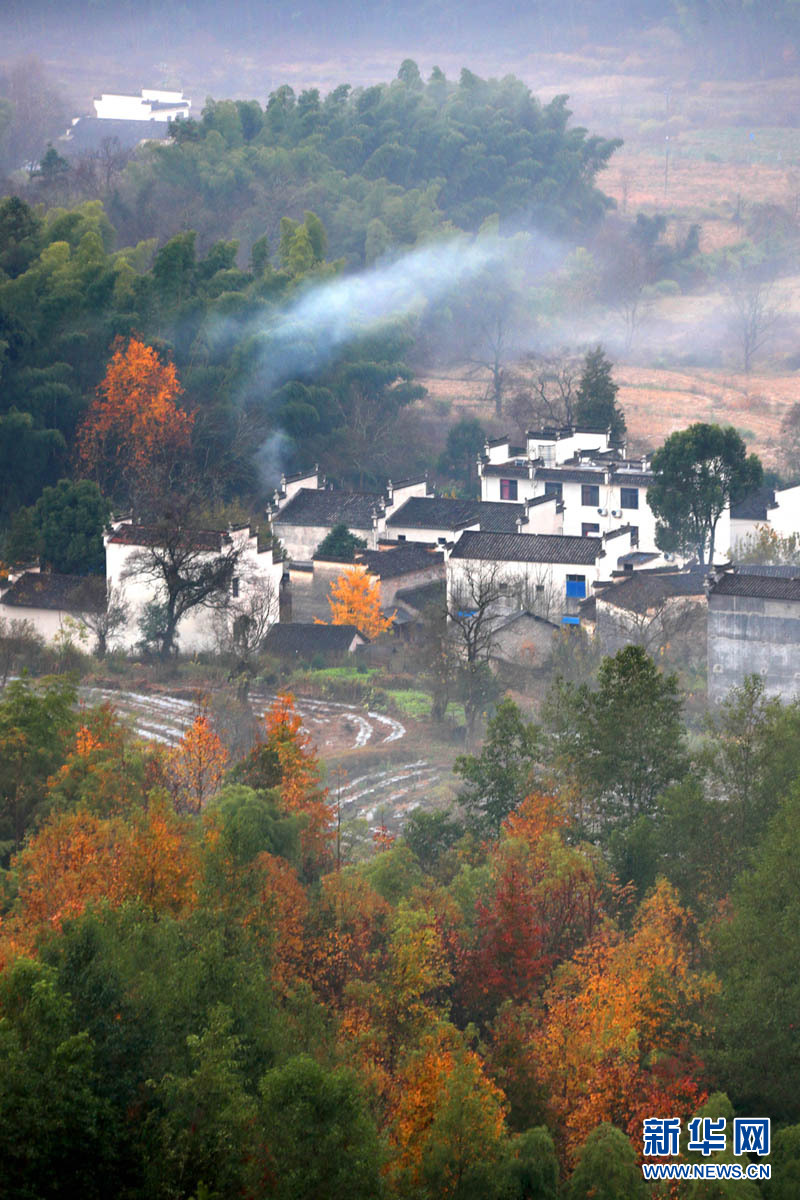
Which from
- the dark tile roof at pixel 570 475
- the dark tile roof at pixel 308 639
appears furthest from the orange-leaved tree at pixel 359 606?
the dark tile roof at pixel 570 475

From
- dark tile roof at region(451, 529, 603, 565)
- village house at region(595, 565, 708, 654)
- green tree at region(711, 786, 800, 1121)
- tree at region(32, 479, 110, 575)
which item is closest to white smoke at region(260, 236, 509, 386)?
tree at region(32, 479, 110, 575)

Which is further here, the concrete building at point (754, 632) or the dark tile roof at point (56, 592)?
the dark tile roof at point (56, 592)

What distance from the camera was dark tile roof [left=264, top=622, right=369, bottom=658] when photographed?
28.2 metres

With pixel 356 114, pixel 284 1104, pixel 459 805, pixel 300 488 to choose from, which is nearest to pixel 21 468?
pixel 300 488

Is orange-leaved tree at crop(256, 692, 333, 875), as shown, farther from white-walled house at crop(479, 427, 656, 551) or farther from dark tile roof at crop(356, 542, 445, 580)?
white-walled house at crop(479, 427, 656, 551)

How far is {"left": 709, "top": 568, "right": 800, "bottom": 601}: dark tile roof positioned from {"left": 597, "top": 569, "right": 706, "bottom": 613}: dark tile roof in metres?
2.86

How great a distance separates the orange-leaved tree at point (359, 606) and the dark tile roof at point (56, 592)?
12.6 ft

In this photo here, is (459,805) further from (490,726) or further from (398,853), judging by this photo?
(398,853)

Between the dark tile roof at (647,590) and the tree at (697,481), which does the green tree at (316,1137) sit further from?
the tree at (697,481)

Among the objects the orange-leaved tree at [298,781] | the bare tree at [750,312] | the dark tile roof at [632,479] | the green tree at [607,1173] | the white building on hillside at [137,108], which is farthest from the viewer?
the white building on hillside at [137,108]

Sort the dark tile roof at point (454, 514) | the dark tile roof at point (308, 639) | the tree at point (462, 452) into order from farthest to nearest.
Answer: the tree at point (462, 452)
the dark tile roof at point (454, 514)
the dark tile roof at point (308, 639)

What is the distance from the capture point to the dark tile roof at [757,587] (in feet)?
79.2

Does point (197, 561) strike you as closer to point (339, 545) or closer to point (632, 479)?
point (339, 545)

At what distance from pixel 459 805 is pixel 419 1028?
6389 mm
